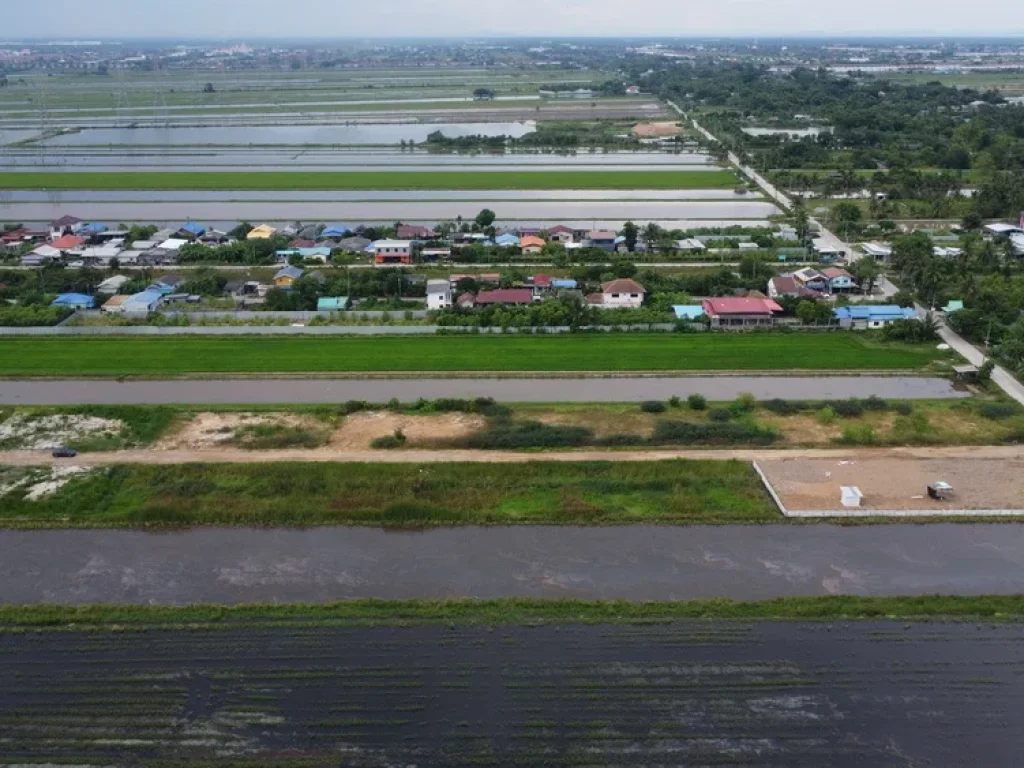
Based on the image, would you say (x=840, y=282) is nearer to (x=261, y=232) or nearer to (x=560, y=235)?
(x=560, y=235)

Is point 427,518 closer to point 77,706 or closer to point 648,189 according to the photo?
point 77,706

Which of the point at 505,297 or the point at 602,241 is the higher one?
the point at 602,241

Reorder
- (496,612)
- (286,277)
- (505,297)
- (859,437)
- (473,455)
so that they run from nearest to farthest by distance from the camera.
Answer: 1. (496,612)
2. (473,455)
3. (859,437)
4. (505,297)
5. (286,277)

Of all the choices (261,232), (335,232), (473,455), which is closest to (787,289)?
(473,455)

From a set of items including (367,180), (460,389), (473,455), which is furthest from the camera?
(367,180)

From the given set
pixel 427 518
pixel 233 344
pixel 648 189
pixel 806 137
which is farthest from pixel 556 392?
pixel 806 137

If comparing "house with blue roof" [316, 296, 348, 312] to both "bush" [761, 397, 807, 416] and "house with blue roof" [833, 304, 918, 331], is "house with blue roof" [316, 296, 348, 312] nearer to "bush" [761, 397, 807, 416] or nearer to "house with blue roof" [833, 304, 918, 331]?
"bush" [761, 397, 807, 416]

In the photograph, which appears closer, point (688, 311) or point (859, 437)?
point (859, 437)
